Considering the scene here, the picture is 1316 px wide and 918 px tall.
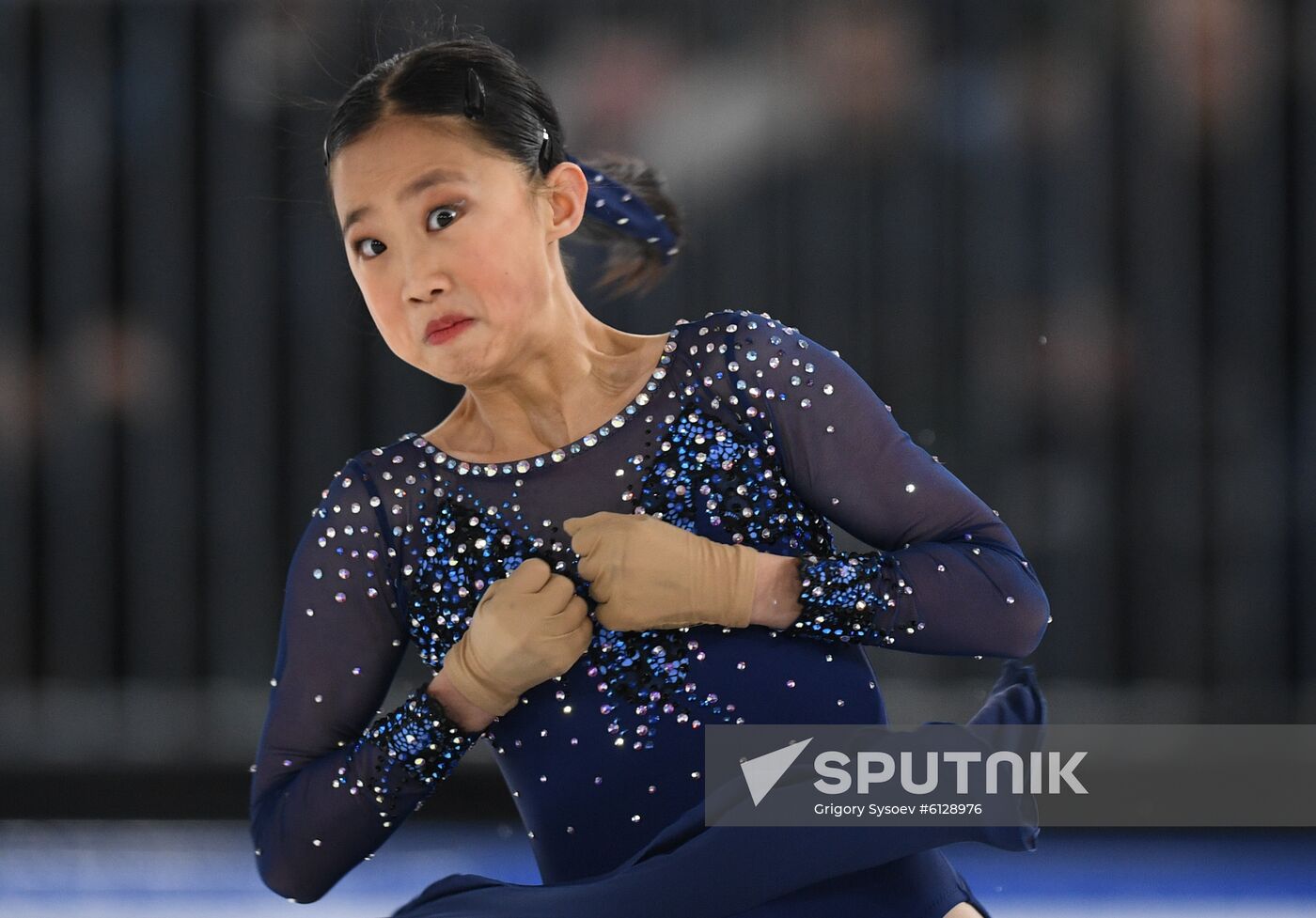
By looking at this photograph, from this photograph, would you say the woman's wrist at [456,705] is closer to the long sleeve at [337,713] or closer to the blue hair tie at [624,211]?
the long sleeve at [337,713]

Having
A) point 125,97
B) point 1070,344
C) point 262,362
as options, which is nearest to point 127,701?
point 262,362

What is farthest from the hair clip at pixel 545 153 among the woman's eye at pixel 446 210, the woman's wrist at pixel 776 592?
the woman's wrist at pixel 776 592

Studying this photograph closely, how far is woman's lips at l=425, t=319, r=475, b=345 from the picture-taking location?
107 centimetres

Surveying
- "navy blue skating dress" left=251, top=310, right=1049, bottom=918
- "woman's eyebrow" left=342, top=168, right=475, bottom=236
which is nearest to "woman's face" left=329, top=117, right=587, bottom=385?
"woman's eyebrow" left=342, top=168, right=475, bottom=236

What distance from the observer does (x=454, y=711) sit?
107 centimetres

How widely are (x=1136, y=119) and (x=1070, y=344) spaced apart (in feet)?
1.61

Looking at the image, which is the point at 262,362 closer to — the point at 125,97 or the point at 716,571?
the point at 125,97

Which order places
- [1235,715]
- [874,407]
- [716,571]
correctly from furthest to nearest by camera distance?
[1235,715] → [874,407] → [716,571]

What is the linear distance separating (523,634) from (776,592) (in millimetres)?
183

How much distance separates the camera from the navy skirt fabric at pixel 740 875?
0.95 meters

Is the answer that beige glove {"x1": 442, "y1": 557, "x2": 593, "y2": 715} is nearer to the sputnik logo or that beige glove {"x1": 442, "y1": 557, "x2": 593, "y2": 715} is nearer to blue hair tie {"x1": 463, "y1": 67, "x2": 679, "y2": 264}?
the sputnik logo

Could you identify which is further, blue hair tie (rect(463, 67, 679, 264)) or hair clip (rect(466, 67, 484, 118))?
blue hair tie (rect(463, 67, 679, 264))

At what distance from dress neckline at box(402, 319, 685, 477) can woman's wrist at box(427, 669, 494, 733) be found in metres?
0.16
